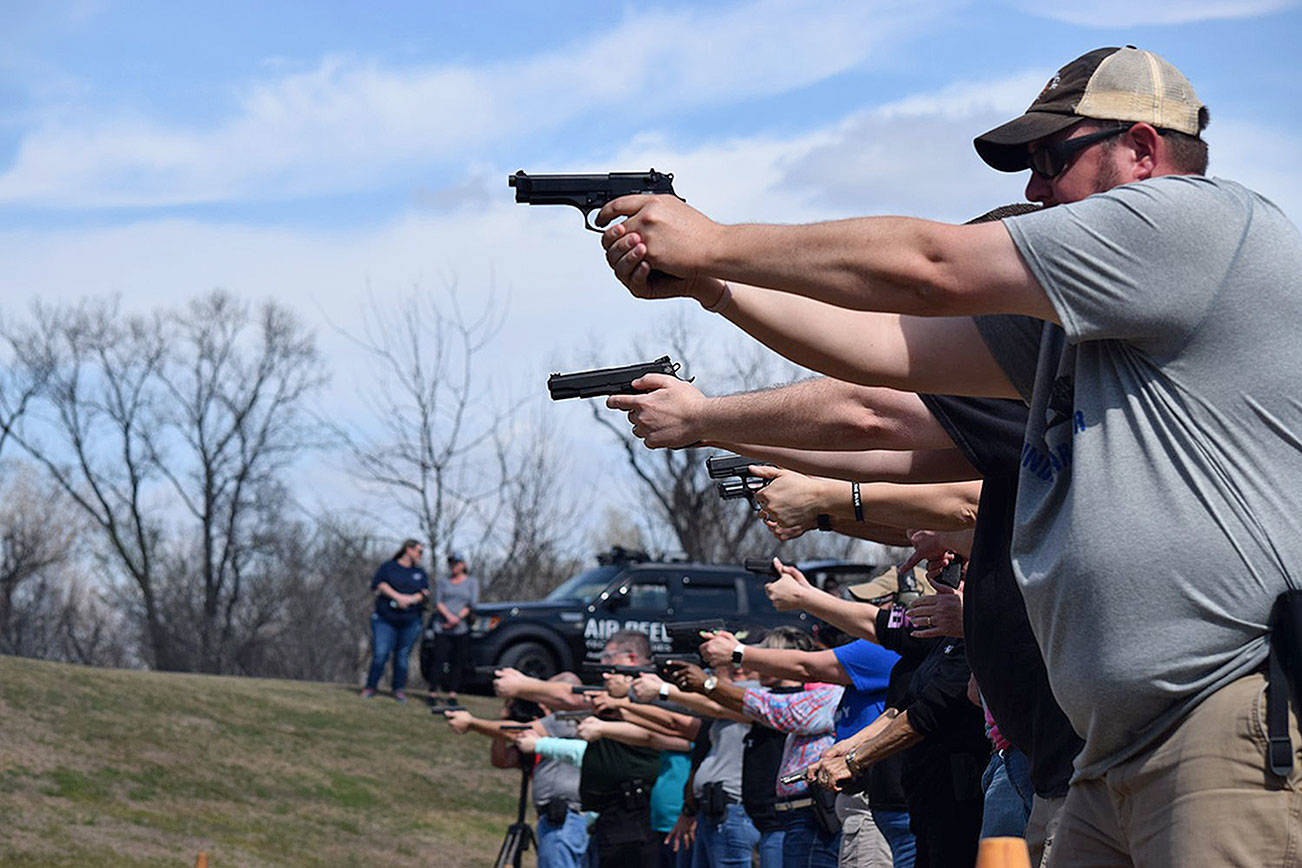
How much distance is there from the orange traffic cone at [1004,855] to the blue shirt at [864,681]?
486 centimetres

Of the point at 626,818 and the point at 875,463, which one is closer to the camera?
the point at 875,463

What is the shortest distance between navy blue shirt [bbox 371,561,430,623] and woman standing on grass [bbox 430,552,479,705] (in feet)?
1.11

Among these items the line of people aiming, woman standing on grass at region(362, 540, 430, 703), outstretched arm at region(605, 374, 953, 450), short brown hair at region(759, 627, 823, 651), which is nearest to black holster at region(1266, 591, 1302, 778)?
the line of people aiming

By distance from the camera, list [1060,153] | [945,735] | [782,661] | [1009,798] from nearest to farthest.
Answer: [1060,153] < [1009,798] < [945,735] < [782,661]

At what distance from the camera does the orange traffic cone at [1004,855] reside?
8.85ft

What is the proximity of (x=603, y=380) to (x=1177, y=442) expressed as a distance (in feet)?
7.00

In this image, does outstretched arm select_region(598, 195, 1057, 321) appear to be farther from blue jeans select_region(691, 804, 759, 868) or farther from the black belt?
blue jeans select_region(691, 804, 759, 868)

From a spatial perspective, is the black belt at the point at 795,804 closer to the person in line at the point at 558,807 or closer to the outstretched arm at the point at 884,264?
the person in line at the point at 558,807

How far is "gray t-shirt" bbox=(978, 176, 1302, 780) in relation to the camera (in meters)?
2.75

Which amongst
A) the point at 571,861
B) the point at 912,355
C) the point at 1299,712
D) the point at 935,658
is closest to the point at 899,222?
the point at 912,355

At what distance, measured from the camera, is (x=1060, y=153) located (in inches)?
125

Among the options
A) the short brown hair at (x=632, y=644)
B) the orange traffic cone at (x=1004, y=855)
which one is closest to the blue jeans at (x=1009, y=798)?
the orange traffic cone at (x=1004, y=855)

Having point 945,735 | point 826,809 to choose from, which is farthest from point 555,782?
point 945,735

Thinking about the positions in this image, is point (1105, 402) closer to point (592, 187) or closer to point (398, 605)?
point (592, 187)
